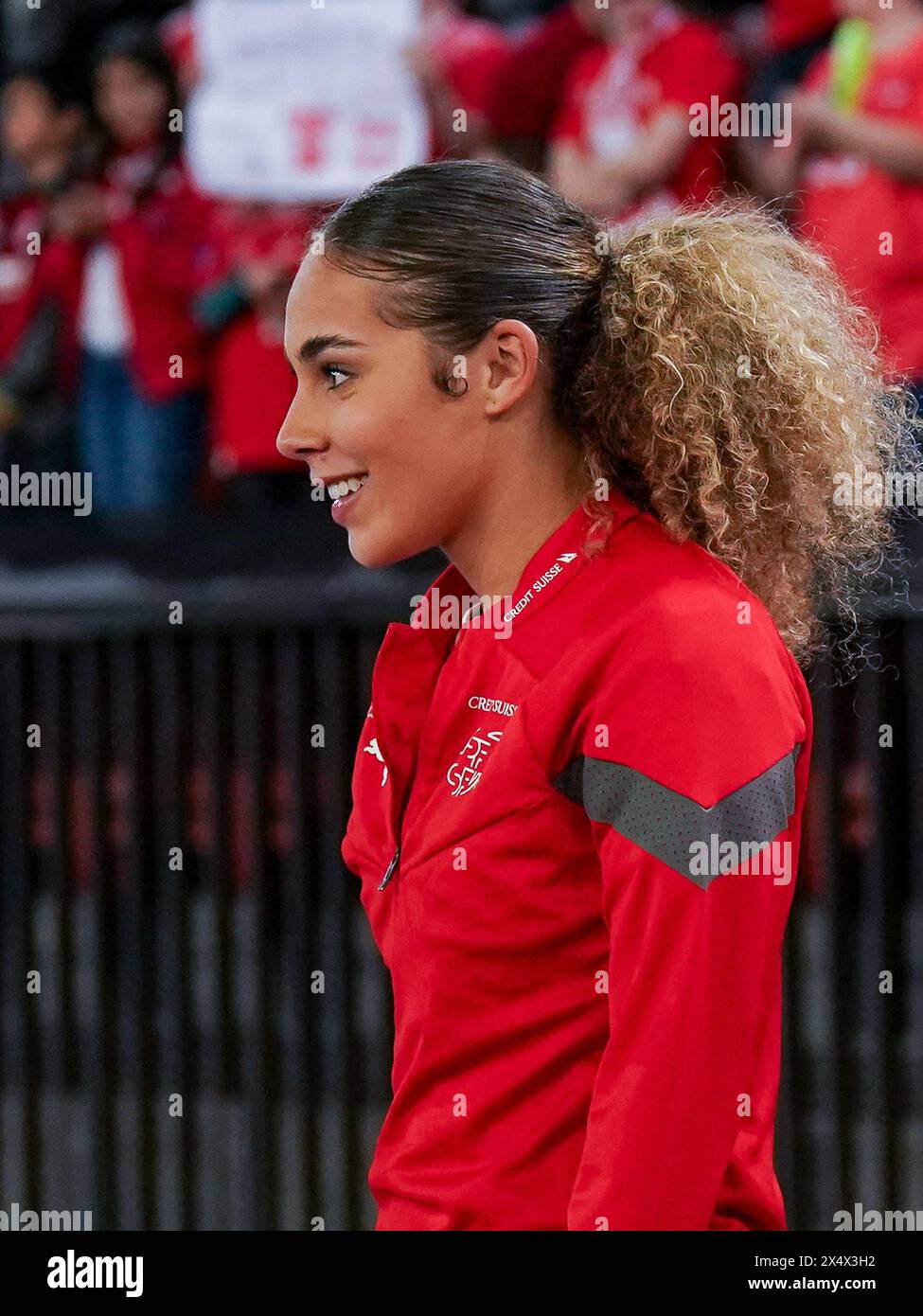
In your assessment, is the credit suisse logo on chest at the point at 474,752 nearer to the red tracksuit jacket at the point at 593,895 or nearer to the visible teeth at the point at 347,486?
the red tracksuit jacket at the point at 593,895

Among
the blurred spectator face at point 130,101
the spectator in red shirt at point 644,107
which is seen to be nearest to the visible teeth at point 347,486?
the spectator in red shirt at point 644,107

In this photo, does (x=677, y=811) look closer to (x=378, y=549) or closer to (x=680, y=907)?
(x=680, y=907)

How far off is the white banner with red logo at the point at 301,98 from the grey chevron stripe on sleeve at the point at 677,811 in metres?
3.01

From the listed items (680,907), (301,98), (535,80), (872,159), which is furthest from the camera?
(301,98)

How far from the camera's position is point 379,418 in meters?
1.29

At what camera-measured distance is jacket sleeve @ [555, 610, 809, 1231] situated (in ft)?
3.64

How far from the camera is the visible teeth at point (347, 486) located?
4.35 feet

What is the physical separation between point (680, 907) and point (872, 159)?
279cm

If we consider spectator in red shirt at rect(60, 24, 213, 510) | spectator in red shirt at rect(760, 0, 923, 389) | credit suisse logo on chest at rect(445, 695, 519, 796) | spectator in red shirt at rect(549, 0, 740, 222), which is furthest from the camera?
spectator in red shirt at rect(60, 24, 213, 510)

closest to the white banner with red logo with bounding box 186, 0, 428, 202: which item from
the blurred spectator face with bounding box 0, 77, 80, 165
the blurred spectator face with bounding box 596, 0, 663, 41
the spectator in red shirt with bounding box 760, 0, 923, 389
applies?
the blurred spectator face with bounding box 0, 77, 80, 165

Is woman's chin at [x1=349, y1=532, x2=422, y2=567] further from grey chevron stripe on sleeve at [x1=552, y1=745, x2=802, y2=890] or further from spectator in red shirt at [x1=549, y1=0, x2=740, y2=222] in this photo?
spectator in red shirt at [x1=549, y1=0, x2=740, y2=222]

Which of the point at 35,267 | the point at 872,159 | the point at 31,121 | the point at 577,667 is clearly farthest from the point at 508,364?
the point at 31,121

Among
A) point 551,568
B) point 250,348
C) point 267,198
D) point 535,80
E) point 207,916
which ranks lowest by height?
point 207,916

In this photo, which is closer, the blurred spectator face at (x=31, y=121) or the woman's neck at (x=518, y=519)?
the woman's neck at (x=518, y=519)
